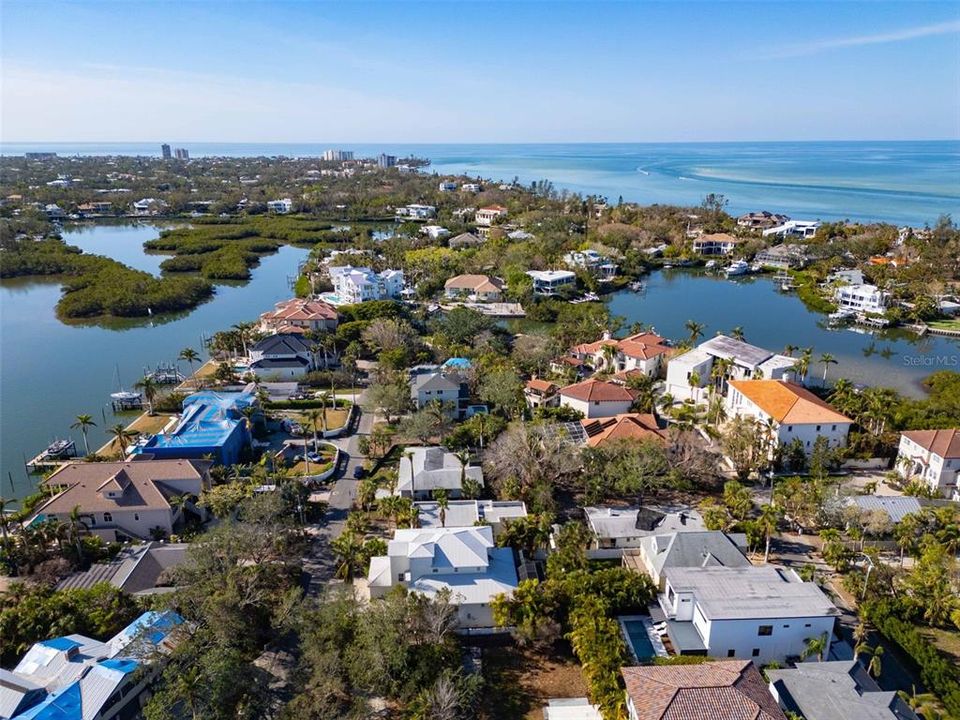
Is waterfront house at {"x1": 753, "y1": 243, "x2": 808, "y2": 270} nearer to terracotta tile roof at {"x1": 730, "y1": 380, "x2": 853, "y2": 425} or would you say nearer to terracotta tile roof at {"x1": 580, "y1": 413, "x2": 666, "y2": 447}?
terracotta tile roof at {"x1": 730, "y1": 380, "x2": 853, "y2": 425}

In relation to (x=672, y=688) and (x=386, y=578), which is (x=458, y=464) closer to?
(x=386, y=578)

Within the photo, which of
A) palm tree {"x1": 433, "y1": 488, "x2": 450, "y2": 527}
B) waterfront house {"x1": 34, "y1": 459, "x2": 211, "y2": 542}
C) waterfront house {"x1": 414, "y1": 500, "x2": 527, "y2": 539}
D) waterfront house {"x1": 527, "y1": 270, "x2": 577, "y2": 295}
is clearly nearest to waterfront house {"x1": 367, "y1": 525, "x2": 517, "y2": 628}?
waterfront house {"x1": 414, "y1": 500, "x2": 527, "y2": 539}

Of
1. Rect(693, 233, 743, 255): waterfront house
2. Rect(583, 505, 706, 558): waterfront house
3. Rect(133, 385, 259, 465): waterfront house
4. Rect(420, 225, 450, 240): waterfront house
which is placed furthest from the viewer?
Rect(420, 225, 450, 240): waterfront house

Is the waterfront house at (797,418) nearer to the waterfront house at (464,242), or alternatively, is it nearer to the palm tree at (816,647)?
the palm tree at (816,647)

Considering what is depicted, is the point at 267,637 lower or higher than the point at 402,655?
lower

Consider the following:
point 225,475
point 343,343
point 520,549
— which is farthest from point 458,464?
point 343,343

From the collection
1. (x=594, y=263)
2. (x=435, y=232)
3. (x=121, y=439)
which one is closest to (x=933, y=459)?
(x=121, y=439)

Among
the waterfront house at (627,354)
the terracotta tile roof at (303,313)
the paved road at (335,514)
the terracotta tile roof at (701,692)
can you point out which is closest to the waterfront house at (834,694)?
the terracotta tile roof at (701,692)
